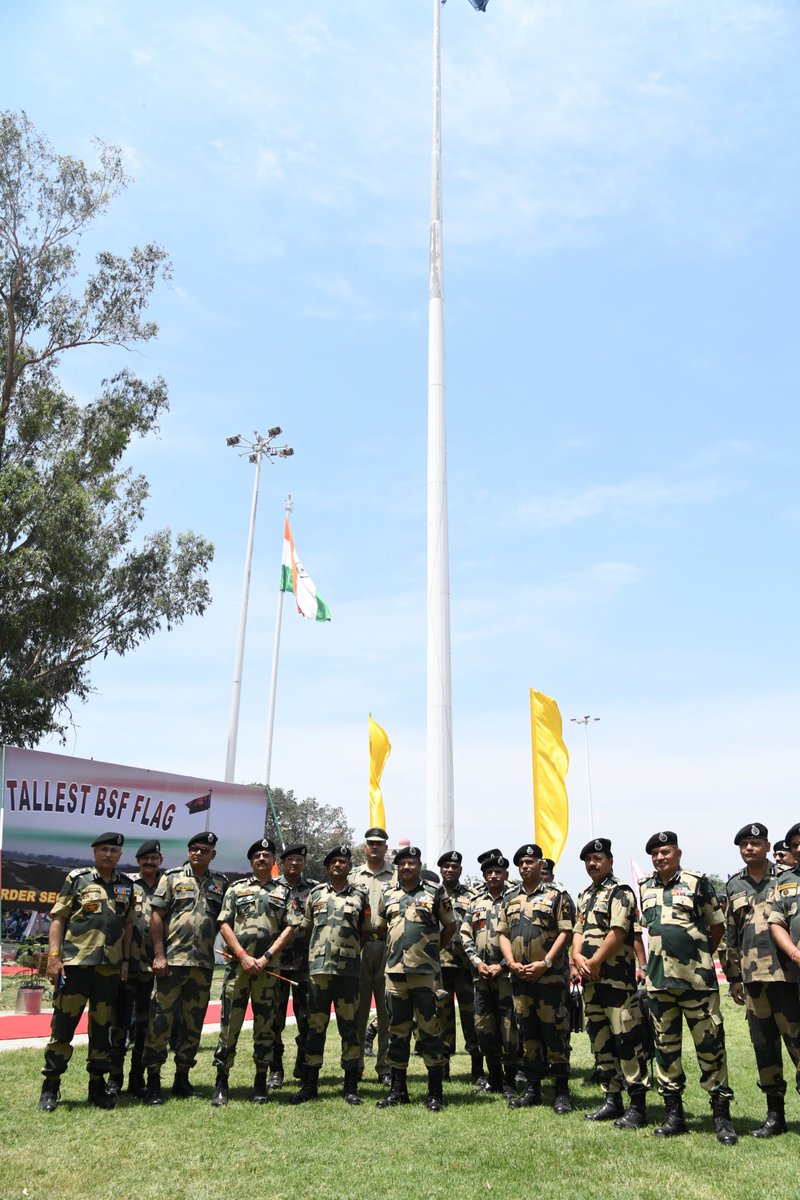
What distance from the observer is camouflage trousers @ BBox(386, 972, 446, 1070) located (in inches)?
249

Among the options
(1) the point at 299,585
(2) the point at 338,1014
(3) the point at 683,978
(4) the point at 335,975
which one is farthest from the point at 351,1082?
(1) the point at 299,585

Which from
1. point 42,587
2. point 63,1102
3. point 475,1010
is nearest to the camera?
point 63,1102

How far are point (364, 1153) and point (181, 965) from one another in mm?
2038

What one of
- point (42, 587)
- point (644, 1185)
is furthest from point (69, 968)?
point (42, 587)

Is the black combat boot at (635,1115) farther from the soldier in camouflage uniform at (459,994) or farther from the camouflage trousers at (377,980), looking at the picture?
the camouflage trousers at (377,980)

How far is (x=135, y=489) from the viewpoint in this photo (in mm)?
25344

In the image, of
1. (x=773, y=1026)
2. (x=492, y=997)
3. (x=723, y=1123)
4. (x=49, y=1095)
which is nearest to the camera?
(x=723, y=1123)

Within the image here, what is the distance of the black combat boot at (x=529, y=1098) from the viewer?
20.7 feet

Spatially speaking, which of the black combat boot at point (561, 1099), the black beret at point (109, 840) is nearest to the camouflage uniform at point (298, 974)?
the black beret at point (109, 840)

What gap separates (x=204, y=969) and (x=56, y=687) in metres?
18.1

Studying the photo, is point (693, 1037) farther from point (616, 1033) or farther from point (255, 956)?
point (255, 956)

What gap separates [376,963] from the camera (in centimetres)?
782

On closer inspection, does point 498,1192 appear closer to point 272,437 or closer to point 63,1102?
point 63,1102

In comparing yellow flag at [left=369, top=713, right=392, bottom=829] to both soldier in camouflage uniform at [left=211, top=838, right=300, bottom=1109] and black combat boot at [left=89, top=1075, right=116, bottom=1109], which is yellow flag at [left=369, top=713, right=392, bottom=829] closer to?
soldier in camouflage uniform at [left=211, top=838, right=300, bottom=1109]
